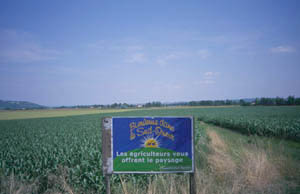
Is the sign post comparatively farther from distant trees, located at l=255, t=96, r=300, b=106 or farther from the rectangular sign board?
distant trees, located at l=255, t=96, r=300, b=106

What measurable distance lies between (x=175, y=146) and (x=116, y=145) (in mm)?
1078

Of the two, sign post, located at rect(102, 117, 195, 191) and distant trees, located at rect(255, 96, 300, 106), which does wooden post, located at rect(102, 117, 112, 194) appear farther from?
distant trees, located at rect(255, 96, 300, 106)

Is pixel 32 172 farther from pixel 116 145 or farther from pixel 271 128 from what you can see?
pixel 271 128

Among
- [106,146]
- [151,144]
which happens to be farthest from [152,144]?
[106,146]

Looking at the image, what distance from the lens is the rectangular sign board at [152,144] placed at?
2883 mm

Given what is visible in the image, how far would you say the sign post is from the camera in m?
2.88

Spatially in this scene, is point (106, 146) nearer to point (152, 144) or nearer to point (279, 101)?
point (152, 144)

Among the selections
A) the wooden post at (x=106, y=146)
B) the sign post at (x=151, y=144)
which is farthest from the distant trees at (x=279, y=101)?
the wooden post at (x=106, y=146)

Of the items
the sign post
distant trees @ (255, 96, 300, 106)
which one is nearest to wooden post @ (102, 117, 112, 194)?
the sign post

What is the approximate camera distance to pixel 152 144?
292 cm

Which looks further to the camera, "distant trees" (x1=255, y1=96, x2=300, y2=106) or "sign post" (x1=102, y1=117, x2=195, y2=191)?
"distant trees" (x1=255, y1=96, x2=300, y2=106)

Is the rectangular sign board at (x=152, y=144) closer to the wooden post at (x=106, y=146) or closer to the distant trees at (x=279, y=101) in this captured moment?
the wooden post at (x=106, y=146)

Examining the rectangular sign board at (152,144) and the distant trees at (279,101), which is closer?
the rectangular sign board at (152,144)

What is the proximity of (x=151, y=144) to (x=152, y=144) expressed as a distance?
18mm
